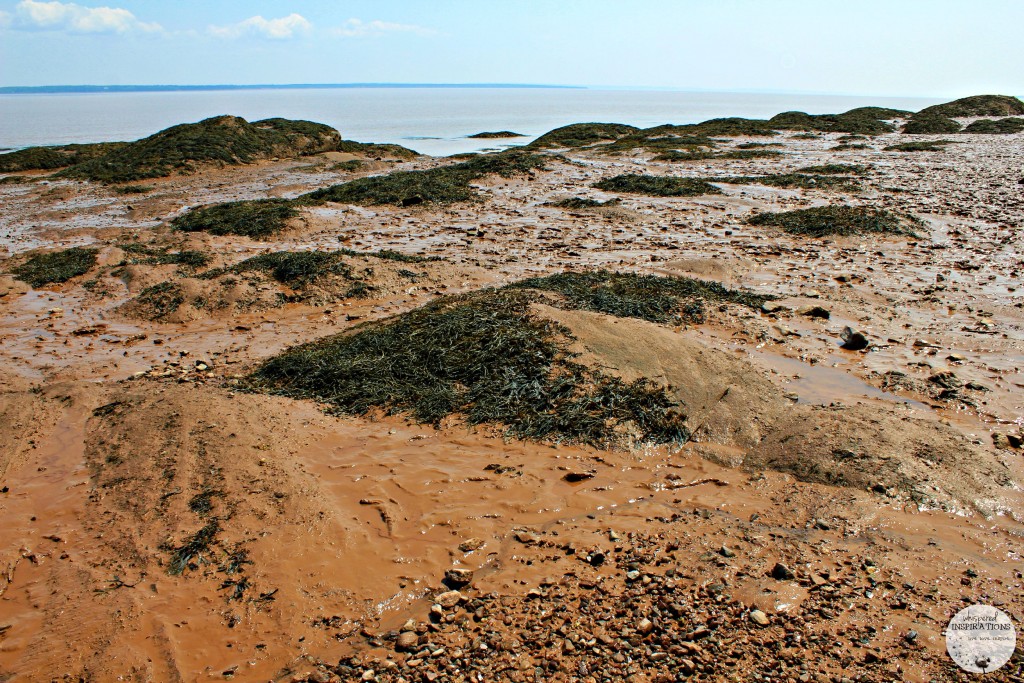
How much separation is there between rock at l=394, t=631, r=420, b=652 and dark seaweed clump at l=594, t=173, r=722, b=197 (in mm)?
16288

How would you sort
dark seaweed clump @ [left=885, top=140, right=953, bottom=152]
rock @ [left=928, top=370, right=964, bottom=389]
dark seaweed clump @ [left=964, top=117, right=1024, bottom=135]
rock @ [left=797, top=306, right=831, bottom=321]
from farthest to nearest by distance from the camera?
dark seaweed clump @ [left=964, top=117, right=1024, bottom=135], dark seaweed clump @ [left=885, top=140, right=953, bottom=152], rock @ [left=797, top=306, right=831, bottom=321], rock @ [left=928, top=370, right=964, bottom=389]

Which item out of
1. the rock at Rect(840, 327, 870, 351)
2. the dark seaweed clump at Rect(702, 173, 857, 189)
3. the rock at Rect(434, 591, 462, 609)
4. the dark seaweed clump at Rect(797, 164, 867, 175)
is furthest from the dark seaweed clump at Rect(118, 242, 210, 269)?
the dark seaweed clump at Rect(797, 164, 867, 175)

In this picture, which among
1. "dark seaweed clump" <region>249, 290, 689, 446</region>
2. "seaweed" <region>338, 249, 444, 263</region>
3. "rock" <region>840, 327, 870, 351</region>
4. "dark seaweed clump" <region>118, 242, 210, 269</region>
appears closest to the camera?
"dark seaweed clump" <region>249, 290, 689, 446</region>

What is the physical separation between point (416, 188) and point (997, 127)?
3704 cm

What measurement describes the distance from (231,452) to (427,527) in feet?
6.01

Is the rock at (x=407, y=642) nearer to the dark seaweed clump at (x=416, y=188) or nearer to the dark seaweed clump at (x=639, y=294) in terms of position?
the dark seaweed clump at (x=639, y=294)

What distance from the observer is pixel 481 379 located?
6.26 meters

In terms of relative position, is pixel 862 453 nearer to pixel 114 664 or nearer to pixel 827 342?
pixel 827 342

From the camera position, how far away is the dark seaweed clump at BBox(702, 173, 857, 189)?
1917cm

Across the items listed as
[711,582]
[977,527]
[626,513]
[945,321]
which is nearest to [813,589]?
[711,582]

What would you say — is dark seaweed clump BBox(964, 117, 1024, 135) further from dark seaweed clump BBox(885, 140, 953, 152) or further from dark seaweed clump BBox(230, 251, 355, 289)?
Answer: dark seaweed clump BBox(230, 251, 355, 289)

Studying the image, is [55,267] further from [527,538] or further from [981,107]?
[981,107]

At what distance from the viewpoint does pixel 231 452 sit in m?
5.05

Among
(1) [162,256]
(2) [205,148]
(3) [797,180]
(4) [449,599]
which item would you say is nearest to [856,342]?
(4) [449,599]
